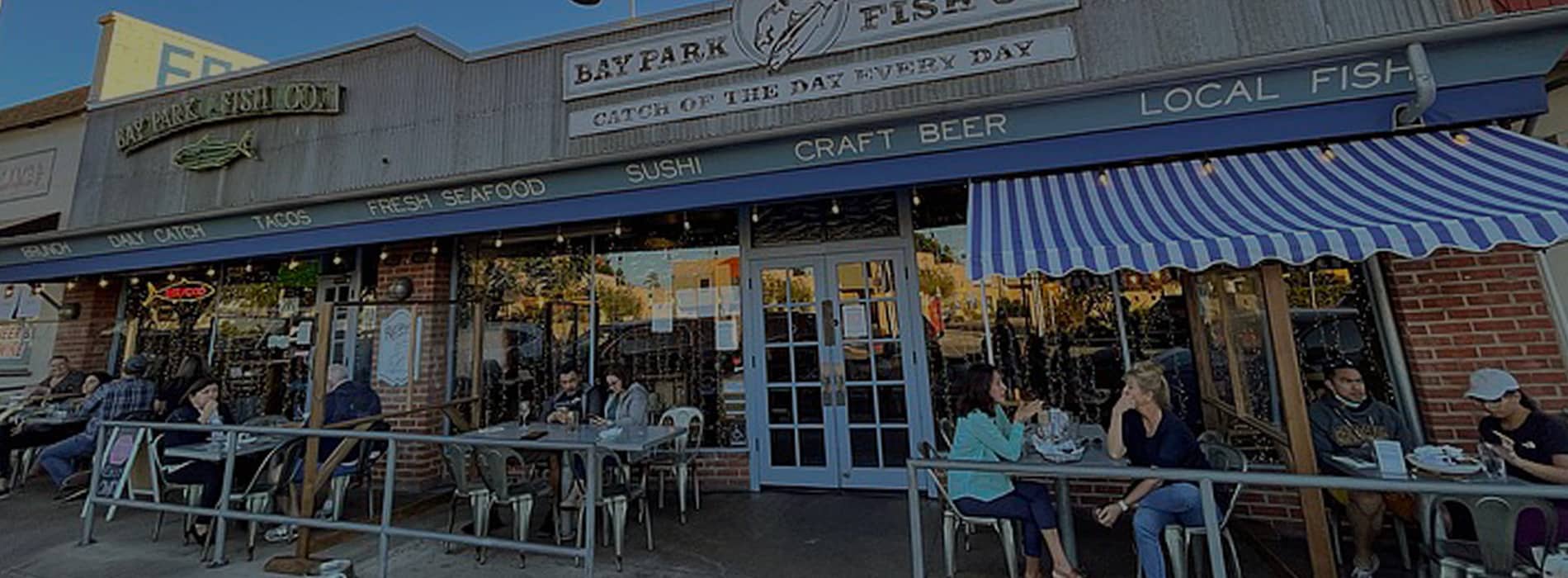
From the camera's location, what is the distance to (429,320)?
21.7 ft

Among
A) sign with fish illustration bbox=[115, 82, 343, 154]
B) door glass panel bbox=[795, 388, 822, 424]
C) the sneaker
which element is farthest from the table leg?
sign with fish illustration bbox=[115, 82, 343, 154]

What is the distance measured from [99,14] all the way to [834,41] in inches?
423

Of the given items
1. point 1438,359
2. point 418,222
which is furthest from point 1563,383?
point 418,222

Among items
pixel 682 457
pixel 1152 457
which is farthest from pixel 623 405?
pixel 1152 457

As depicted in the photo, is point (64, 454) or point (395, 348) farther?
point (395, 348)

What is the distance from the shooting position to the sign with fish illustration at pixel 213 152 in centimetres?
685

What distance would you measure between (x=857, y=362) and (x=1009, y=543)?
2.47m

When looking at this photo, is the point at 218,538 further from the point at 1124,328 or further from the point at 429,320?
the point at 1124,328

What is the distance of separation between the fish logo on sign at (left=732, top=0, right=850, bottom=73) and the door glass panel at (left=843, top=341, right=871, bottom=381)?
8.51ft

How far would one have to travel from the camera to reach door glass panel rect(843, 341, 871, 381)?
5719 mm

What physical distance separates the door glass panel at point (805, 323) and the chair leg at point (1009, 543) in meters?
2.67

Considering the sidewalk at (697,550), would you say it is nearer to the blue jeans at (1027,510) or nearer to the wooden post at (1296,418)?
the blue jeans at (1027,510)

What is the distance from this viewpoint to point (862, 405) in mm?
5691

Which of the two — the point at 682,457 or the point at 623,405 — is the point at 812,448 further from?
the point at 623,405
